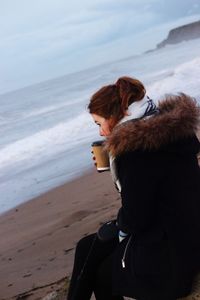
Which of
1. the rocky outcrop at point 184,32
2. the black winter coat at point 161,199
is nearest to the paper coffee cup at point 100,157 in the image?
the black winter coat at point 161,199

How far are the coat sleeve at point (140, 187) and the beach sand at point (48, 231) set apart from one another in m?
2.02

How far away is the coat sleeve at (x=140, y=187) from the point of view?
2473 mm

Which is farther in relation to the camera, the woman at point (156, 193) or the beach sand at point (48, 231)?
the beach sand at point (48, 231)

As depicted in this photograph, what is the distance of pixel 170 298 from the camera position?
257 cm

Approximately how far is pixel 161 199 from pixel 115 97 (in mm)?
569

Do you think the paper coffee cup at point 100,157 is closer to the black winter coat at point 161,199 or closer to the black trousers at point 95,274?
the black winter coat at point 161,199

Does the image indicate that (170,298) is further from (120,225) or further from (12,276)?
(12,276)

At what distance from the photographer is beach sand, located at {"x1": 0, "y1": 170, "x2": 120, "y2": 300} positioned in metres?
4.83

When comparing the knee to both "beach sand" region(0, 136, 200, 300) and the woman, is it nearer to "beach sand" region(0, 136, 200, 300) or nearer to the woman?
the woman

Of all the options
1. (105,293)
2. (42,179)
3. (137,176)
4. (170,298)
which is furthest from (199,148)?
(42,179)

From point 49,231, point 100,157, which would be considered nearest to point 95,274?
point 100,157

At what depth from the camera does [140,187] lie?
2.47m

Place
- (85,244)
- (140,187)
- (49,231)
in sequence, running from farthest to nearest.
A: 1. (49,231)
2. (85,244)
3. (140,187)

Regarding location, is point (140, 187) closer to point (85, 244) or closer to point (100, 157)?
point (100, 157)
